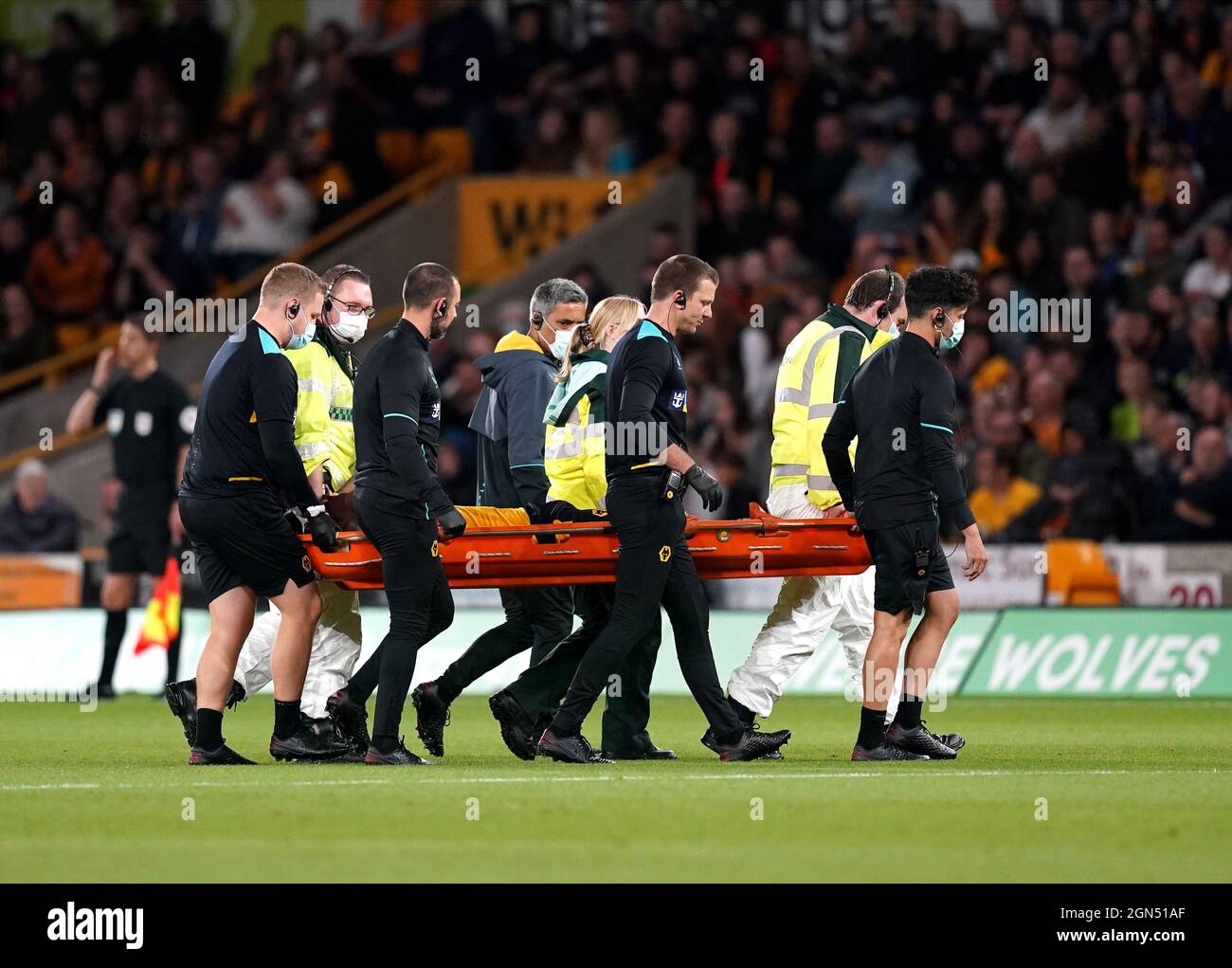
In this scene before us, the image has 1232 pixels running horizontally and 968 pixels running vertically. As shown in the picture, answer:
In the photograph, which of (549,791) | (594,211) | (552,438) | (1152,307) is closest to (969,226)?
(1152,307)

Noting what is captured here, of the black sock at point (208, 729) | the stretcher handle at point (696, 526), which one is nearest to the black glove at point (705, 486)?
the stretcher handle at point (696, 526)

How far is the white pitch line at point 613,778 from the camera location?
383 inches

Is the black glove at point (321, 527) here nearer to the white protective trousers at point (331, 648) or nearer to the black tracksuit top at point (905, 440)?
the white protective trousers at point (331, 648)

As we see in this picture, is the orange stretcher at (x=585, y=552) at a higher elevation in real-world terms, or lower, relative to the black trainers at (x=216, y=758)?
higher

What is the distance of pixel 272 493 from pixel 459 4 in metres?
13.6

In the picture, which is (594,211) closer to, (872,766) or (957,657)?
(957,657)

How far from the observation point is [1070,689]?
16062mm

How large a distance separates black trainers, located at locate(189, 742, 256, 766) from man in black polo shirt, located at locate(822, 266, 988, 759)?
2834mm

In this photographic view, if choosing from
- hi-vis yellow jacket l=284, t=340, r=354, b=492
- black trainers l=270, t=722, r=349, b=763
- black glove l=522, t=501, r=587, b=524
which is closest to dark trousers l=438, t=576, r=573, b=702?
black glove l=522, t=501, r=587, b=524

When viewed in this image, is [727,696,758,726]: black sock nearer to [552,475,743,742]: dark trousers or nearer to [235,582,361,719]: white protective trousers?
[552,475,743,742]: dark trousers

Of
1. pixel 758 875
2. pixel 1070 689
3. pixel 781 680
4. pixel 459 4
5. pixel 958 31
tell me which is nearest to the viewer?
pixel 758 875

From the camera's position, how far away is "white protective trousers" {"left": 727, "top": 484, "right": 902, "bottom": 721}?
11.6 metres

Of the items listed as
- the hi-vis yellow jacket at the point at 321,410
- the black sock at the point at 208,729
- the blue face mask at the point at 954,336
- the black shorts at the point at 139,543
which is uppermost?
the blue face mask at the point at 954,336

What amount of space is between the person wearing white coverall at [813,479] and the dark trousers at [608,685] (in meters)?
0.57
